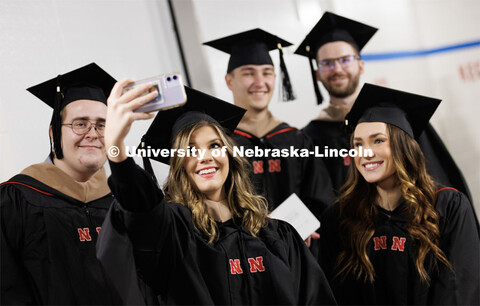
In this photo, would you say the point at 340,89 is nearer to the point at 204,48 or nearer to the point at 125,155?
the point at 204,48

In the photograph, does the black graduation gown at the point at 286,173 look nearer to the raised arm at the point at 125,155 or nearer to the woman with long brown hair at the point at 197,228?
the woman with long brown hair at the point at 197,228

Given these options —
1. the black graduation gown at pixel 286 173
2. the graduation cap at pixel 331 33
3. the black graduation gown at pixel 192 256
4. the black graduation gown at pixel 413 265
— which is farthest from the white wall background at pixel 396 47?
the black graduation gown at pixel 192 256

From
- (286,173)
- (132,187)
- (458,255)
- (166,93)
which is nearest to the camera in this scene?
(166,93)

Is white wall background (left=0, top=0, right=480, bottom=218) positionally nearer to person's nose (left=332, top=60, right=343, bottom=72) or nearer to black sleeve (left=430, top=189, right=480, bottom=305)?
person's nose (left=332, top=60, right=343, bottom=72)

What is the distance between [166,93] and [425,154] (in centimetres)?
284

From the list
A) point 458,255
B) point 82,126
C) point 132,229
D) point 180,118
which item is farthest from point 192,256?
point 458,255

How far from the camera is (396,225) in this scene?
2912 mm

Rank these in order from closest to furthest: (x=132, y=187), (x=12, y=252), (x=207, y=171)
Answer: (x=132, y=187) < (x=12, y=252) < (x=207, y=171)

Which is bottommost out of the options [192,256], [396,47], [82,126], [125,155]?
[192,256]

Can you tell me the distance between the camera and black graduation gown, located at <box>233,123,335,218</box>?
3.71 m

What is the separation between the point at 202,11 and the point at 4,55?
2090mm

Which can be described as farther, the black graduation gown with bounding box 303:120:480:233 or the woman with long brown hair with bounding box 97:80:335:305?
the black graduation gown with bounding box 303:120:480:233

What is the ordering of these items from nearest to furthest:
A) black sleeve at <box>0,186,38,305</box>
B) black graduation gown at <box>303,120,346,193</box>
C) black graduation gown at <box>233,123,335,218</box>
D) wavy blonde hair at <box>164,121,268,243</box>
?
black sleeve at <box>0,186,38,305</box>
wavy blonde hair at <box>164,121,268,243</box>
black graduation gown at <box>233,123,335,218</box>
black graduation gown at <box>303,120,346,193</box>

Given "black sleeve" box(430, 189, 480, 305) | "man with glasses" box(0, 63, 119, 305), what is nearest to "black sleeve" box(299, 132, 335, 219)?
"black sleeve" box(430, 189, 480, 305)
